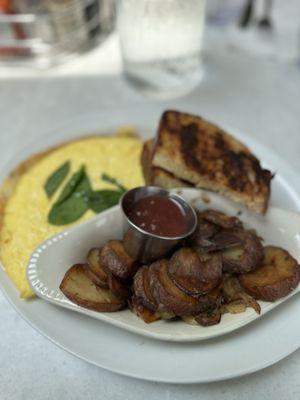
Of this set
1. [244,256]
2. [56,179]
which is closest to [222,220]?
[244,256]

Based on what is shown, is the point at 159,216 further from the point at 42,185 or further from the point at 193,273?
the point at 42,185

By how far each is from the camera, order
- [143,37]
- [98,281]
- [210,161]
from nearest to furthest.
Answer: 1. [98,281]
2. [210,161]
3. [143,37]

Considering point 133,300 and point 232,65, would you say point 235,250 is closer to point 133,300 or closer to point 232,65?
point 133,300

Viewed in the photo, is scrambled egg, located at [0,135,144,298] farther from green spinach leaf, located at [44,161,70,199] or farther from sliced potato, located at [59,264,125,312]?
sliced potato, located at [59,264,125,312]

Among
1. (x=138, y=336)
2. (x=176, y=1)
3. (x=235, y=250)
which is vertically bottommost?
(x=138, y=336)

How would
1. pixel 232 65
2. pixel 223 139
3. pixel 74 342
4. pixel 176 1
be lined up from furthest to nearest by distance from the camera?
1. pixel 232 65
2. pixel 176 1
3. pixel 223 139
4. pixel 74 342

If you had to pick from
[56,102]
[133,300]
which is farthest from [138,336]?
[56,102]
